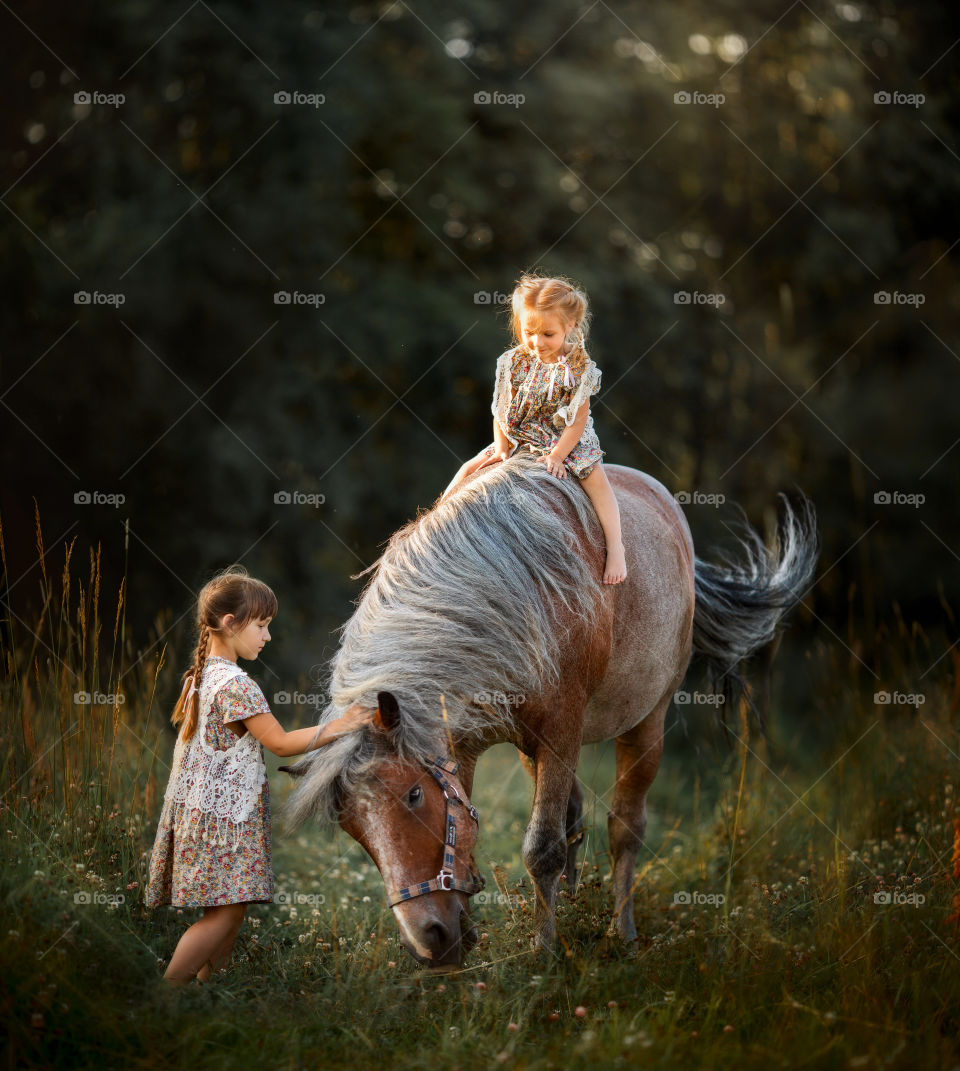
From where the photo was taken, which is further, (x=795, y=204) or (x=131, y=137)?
(x=795, y=204)

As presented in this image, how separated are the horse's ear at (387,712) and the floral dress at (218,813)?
480 mm

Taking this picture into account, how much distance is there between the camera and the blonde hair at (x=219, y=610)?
382cm

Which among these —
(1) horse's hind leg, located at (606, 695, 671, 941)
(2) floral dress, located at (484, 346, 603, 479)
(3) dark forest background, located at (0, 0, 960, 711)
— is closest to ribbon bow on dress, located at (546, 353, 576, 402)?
(2) floral dress, located at (484, 346, 603, 479)

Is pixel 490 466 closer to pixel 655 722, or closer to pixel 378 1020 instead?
pixel 655 722

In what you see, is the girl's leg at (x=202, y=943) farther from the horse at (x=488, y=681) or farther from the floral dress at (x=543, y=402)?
the floral dress at (x=543, y=402)

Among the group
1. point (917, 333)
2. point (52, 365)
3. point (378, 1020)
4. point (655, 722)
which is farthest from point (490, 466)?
point (917, 333)

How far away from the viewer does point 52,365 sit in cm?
910

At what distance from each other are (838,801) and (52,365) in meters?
6.77

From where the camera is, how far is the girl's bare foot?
14.1ft

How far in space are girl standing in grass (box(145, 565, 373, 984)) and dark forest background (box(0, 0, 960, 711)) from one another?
193 inches

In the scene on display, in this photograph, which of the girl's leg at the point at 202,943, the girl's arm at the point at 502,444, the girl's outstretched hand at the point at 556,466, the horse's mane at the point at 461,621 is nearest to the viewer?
the horse's mane at the point at 461,621

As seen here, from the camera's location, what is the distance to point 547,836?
4066 mm

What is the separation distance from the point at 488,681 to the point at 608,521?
95 cm

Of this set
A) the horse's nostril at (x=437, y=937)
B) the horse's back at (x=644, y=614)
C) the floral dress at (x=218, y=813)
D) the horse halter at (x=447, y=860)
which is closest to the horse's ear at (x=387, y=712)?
the horse halter at (x=447, y=860)
